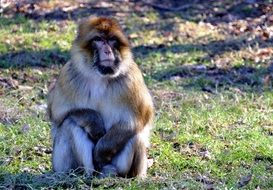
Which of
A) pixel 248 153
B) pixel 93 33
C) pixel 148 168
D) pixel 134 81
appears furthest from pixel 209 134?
pixel 93 33

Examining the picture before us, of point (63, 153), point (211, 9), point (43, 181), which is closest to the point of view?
point (43, 181)

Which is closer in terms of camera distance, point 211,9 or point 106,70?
point 106,70

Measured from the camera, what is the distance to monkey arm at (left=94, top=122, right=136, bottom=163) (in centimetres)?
589

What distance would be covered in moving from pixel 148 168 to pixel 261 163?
1.02 meters

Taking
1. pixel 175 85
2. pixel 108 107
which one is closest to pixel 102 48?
pixel 108 107

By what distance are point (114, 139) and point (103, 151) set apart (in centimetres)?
13

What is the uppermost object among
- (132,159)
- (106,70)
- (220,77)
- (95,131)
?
(106,70)

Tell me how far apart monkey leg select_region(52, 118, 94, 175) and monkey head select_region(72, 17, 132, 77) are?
0.47m

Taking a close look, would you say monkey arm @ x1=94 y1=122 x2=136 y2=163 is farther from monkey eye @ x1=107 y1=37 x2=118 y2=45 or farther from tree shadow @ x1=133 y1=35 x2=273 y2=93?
tree shadow @ x1=133 y1=35 x2=273 y2=93

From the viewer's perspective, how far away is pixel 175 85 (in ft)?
31.5

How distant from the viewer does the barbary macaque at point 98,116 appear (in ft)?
19.3

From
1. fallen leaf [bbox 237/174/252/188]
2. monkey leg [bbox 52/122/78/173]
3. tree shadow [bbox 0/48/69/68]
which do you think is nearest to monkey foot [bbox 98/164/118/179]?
monkey leg [bbox 52/122/78/173]

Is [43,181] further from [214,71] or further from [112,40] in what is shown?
[214,71]

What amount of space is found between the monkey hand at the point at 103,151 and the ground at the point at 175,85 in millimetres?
209
